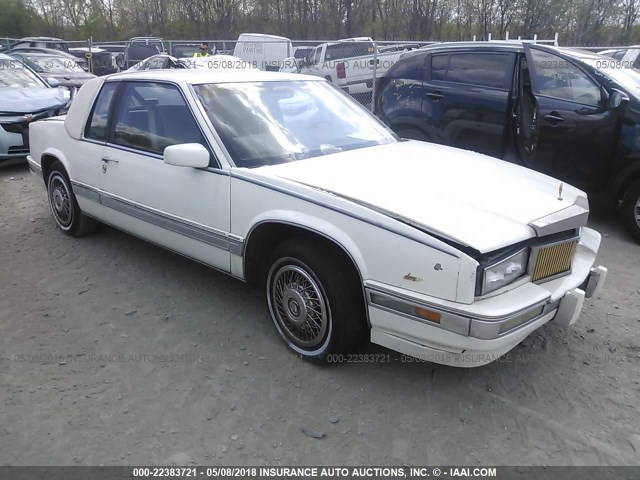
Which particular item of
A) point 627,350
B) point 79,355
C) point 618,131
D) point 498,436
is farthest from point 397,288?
point 618,131

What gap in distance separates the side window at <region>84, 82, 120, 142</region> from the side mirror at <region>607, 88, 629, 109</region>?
15.2ft

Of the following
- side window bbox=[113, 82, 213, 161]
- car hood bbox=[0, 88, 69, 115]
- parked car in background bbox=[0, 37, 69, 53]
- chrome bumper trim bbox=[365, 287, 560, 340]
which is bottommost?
chrome bumper trim bbox=[365, 287, 560, 340]

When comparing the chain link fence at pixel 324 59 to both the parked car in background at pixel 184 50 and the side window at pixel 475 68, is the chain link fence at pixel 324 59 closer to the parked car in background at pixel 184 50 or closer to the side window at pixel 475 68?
the parked car in background at pixel 184 50

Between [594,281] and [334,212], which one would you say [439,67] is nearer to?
[594,281]

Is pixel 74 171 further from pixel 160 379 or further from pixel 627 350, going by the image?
pixel 627 350

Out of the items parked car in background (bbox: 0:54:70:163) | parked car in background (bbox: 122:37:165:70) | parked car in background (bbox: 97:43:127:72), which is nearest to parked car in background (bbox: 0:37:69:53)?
parked car in background (bbox: 97:43:127:72)

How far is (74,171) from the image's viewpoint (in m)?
4.86

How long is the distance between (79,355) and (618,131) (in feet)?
17.1

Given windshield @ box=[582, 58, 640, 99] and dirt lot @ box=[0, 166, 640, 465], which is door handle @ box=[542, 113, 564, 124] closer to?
windshield @ box=[582, 58, 640, 99]

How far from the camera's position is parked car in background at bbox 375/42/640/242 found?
5324 millimetres

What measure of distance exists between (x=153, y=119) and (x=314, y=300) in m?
2.01

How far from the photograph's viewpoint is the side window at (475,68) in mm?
6117

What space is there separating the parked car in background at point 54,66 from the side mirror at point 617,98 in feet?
42.7

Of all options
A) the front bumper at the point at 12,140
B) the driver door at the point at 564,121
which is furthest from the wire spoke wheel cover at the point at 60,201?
the driver door at the point at 564,121
